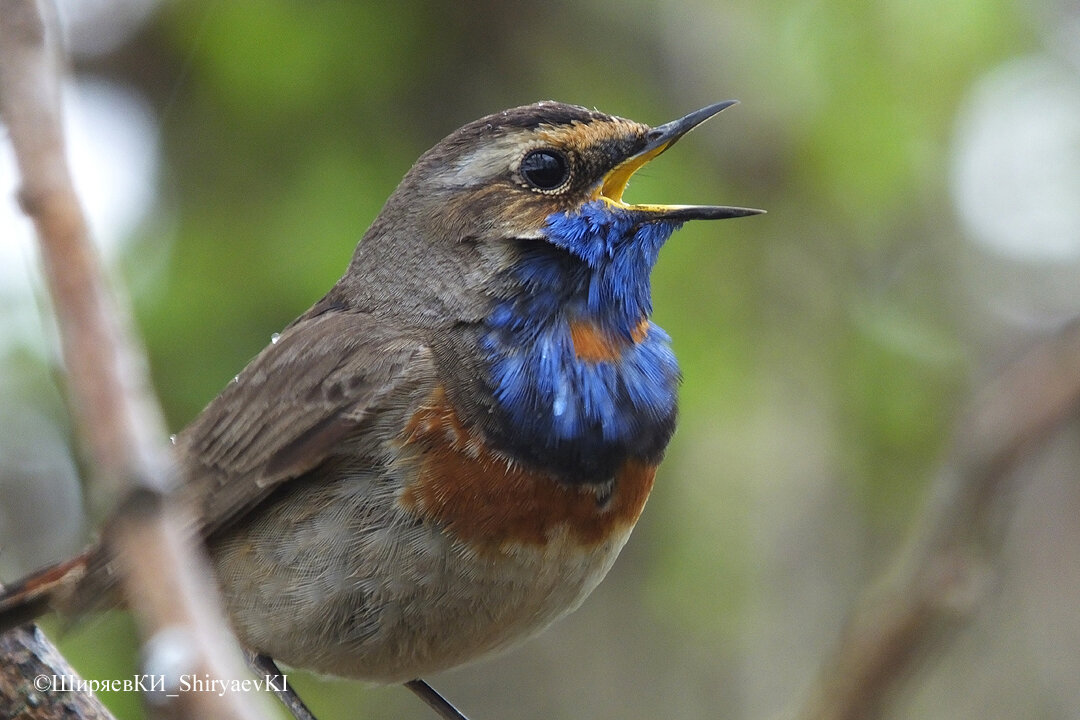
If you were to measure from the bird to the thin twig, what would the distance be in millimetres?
2402

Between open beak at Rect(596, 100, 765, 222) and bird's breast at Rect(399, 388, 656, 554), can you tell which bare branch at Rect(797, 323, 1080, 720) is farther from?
open beak at Rect(596, 100, 765, 222)

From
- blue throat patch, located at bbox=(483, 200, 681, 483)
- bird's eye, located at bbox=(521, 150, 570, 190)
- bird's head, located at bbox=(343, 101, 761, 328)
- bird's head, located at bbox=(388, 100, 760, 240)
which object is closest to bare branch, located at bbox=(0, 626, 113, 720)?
blue throat patch, located at bbox=(483, 200, 681, 483)

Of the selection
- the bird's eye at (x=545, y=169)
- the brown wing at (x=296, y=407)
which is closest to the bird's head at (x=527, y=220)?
the bird's eye at (x=545, y=169)

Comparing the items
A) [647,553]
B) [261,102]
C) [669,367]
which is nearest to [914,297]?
[647,553]

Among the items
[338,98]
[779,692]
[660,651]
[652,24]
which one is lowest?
[779,692]

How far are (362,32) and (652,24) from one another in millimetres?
1677

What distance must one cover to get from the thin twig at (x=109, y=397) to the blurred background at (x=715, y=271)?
4516 millimetres

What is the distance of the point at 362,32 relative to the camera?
624 cm

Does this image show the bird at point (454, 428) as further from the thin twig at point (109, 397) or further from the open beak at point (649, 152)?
the thin twig at point (109, 397)

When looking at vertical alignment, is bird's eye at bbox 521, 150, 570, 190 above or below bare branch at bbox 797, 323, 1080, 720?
above

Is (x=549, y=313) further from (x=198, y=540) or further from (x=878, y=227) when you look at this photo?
(x=878, y=227)

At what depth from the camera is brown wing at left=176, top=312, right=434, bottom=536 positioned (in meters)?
3.86

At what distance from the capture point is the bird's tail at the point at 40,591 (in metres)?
3.32

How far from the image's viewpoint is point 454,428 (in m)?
3.71
